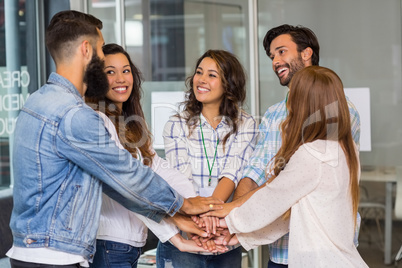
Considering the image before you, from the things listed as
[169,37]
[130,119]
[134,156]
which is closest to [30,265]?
[134,156]

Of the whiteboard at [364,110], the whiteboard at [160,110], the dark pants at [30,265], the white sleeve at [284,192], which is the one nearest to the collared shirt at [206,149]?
the white sleeve at [284,192]

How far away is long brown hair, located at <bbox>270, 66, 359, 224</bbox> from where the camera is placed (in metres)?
2.12

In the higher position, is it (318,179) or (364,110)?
(364,110)

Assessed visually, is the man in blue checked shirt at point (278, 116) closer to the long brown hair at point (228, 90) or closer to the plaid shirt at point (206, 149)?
the plaid shirt at point (206, 149)

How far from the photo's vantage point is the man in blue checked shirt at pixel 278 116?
2686mm

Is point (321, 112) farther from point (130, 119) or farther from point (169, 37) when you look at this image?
point (169, 37)

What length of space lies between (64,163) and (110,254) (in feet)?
2.04

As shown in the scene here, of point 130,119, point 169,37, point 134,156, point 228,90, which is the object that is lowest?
point 134,156

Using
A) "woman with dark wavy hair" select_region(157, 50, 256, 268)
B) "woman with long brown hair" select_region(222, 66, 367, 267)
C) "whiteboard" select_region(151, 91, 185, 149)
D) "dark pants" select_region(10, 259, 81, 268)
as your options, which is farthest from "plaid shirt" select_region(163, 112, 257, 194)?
"whiteboard" select_region(151, 91, 185, 149)

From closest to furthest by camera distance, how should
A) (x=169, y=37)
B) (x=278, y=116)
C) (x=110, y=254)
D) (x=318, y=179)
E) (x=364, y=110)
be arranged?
(x=318, y=179)
(x=110, y=254)
(x=278, y=116)
(x=364, y=110)
(x=169, y=37)

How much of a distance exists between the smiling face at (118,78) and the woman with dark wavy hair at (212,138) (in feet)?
1.11

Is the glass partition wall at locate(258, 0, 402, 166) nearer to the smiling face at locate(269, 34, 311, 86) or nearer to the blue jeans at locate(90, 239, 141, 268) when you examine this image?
the smiling face at locate(269, 34, 311, 86)

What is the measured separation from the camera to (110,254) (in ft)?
7.94

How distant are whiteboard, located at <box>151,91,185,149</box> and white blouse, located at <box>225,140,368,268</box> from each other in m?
2.77
